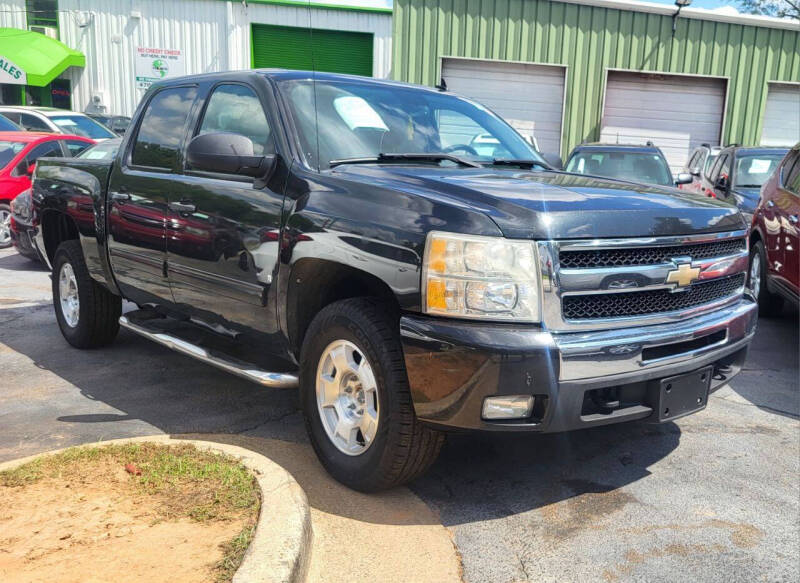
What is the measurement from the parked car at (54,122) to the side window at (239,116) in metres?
11.0

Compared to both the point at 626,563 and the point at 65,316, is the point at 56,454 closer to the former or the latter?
the point at 626,563

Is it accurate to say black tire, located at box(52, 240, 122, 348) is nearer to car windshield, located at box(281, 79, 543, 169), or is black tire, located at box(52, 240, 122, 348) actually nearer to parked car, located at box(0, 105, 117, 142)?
car windshield, located at box(281, 79, 543, 169)

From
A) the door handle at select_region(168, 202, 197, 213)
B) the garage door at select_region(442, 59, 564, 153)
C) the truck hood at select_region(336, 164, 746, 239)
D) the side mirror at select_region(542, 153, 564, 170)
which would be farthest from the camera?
the garage door at select_region(442, 59, 564, 153)

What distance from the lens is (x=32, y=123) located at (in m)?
14.8

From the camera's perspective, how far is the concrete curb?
2463 mm

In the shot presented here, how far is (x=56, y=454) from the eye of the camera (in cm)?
344

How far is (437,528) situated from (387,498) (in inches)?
12.7

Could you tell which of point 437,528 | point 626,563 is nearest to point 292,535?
point 437,528

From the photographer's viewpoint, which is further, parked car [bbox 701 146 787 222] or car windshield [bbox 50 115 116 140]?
car windshield [bbox 50 115 116 140]

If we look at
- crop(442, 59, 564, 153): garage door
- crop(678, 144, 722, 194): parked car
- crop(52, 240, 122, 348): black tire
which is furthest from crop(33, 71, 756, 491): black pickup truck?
crop(442, 59, 564, 153): garage door

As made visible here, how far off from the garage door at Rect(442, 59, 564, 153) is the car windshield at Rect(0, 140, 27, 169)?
9798 millimetres

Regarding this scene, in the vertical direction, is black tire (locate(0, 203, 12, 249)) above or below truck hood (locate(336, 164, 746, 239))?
below

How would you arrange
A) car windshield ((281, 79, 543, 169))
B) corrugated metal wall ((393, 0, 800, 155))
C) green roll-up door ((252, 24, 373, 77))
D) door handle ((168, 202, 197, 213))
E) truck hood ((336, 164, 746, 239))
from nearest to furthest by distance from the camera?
truck hood ((336, 164, 746, 239)) → car windshield ((281, 79, 543, 169)) → door handle ((168, 202, 197, 213)) → corrugated metal wall ((393, 0, 800, 155)) → green roll-up door ((252, 24, 373, 77))

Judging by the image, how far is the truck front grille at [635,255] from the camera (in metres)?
3.05
